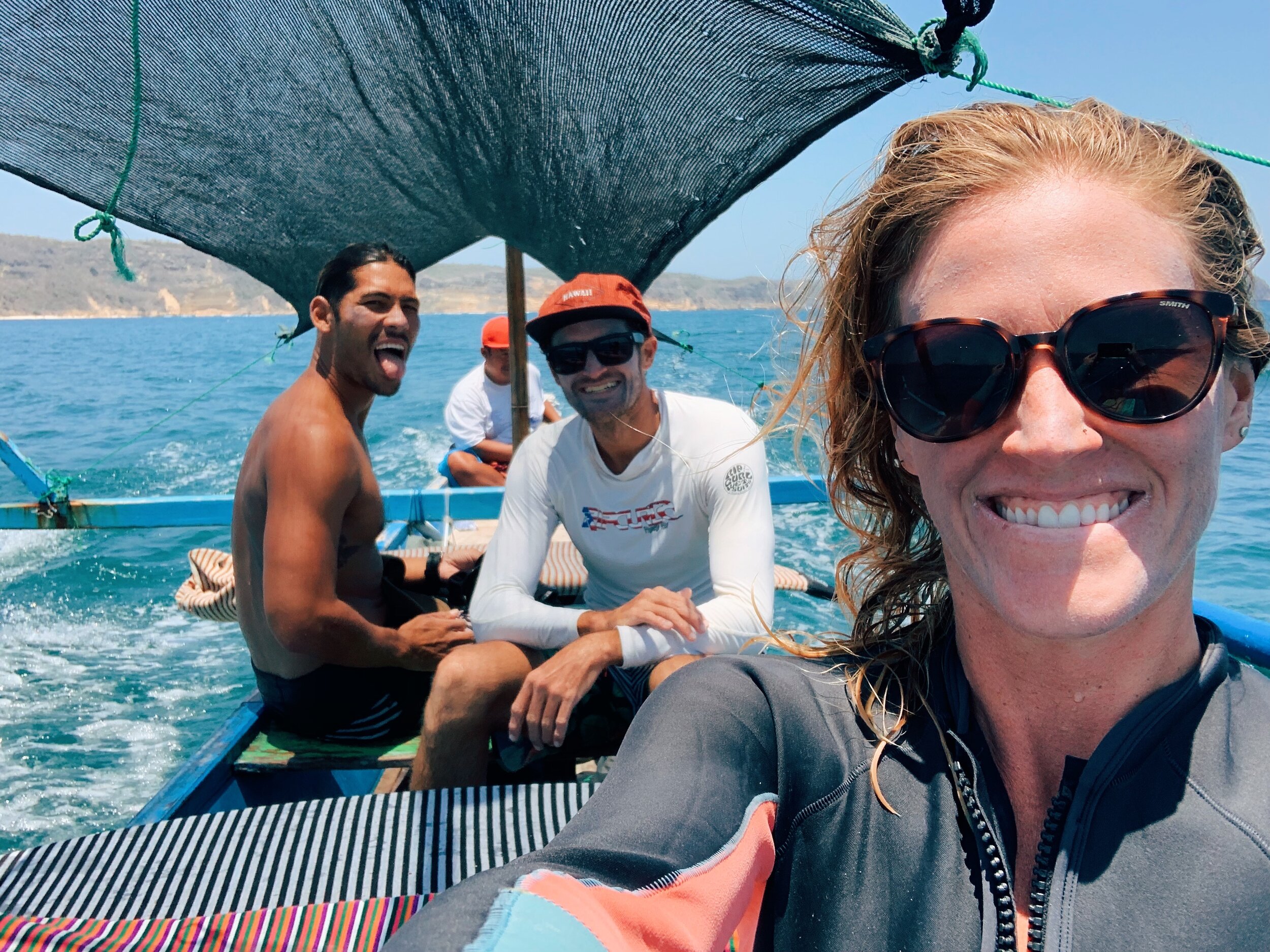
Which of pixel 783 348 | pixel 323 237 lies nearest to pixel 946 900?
pixel 783 348

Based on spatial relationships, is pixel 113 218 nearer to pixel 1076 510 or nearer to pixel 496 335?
pixel 1076 510

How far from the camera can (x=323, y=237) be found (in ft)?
14.5

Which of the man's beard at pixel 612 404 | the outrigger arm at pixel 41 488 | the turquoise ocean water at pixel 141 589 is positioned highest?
the man's beard at pixel 612 404

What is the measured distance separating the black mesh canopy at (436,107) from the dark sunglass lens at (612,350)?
1.09 meters

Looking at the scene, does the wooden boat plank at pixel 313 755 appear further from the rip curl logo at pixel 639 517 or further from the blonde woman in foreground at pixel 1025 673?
the blonde woman in foreground at pixel 1025 673

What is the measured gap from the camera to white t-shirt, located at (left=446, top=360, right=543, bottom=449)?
692cm

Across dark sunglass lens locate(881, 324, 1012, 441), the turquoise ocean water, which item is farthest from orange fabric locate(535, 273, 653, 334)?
dark sunglass lens locate(881, 324, 1012, 441)

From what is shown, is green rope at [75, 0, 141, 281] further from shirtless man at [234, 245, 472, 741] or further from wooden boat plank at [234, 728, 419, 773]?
wooden boat plank at [234, 728, 419, 773]

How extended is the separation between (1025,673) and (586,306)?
204 centimetres

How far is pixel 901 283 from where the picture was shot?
1.10 metres

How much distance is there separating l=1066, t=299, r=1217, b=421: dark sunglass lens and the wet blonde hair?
13 centimetres

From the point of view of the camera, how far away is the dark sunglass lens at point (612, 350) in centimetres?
278

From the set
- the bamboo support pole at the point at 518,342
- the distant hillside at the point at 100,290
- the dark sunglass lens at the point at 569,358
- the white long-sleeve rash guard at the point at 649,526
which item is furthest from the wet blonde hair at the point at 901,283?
the distant hillside at the point at 100,290

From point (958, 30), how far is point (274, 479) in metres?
2.23
